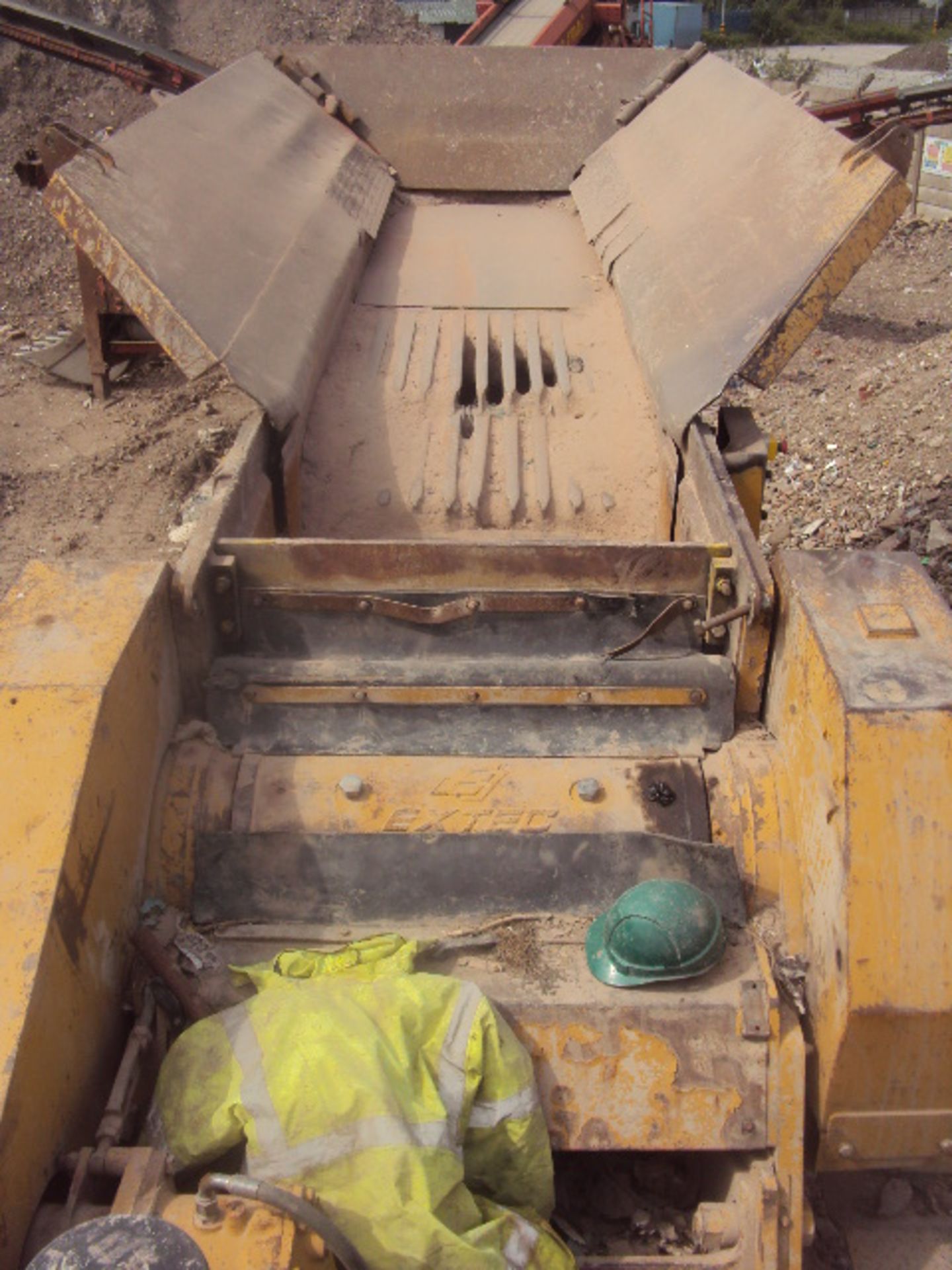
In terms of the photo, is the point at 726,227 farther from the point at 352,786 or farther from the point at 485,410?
the point at 352,786

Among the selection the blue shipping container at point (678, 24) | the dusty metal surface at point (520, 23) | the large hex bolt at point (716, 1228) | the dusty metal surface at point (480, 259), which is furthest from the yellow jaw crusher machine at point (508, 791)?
the blue shipping container at point (678, 24)

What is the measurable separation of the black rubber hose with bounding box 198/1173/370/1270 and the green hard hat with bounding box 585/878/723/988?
0.70 metres

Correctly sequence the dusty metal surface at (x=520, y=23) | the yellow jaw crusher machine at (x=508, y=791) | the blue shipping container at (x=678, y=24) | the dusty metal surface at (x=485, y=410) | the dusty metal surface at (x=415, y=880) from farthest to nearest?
the blue shipping container at (x=678, y=24), the dusty metal surface at (x=520, y=23), the dusty metal surface at (x=485, y=410), the dusty metal surface at (x=415, y=880), the yellow jaw crusher machine at (x=508, y=791)

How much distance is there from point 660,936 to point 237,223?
2.97 metres

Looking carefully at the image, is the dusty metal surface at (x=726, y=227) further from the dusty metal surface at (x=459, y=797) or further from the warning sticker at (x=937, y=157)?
the warning sticker at (x=937, y=157)

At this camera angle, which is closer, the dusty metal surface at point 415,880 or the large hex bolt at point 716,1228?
the large hex bolt at point 716,1228

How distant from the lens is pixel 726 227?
14.1 feet

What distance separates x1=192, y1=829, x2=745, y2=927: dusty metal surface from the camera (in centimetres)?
256

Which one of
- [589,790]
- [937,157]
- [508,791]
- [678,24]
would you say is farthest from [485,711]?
[678,24]

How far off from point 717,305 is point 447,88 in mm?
2938

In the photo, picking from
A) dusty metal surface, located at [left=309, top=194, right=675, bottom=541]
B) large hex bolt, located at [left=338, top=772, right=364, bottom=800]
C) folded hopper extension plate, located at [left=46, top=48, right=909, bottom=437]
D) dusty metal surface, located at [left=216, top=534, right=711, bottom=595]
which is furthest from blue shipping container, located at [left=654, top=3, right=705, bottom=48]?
large hex bolt, located at [left=338, top=772, right=364, bottom=800]

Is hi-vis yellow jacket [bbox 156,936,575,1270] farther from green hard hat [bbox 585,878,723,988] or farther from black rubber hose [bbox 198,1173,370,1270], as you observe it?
green hard hat [bbox 585,878,723,988]

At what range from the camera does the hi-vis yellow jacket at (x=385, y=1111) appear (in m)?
2.00

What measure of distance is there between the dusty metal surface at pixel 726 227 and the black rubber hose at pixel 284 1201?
237 centimetres
